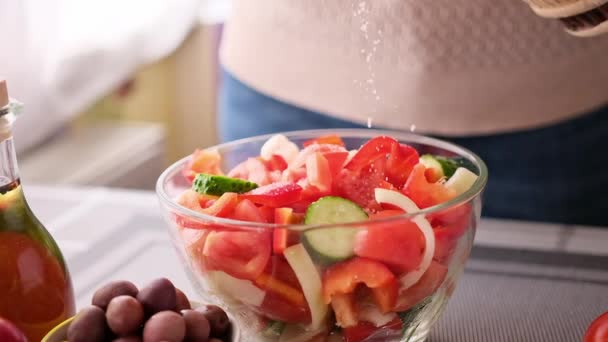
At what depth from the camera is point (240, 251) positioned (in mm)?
617

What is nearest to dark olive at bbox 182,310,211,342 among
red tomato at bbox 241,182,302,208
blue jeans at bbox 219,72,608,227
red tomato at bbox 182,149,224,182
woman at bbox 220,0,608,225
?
red tomato at bbox 241,182,302,208

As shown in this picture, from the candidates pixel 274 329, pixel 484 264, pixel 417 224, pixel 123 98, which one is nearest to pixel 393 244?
pixel 417 224

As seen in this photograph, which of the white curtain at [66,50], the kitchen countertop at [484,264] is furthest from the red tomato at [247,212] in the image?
the white curtain at [66,50]

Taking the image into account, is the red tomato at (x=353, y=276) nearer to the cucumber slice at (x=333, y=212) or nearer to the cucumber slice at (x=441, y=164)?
the cucumber slice at (x=333, y=212)

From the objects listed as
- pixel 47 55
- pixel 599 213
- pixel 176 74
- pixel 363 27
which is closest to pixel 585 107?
pixel 599 213

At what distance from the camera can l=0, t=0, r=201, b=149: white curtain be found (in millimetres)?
1531

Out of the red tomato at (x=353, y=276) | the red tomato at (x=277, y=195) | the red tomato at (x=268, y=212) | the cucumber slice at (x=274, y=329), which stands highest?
the red tomato at (x=277, y=195)

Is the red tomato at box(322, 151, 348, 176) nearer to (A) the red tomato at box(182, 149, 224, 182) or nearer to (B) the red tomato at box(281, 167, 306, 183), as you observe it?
(B) the red tomato at box(281, 167, 306, 183)

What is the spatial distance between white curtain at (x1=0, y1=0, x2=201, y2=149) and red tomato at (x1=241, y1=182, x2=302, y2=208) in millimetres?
976

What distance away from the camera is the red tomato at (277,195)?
2.13ft

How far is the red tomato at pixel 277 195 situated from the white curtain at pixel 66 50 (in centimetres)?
98

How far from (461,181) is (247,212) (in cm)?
20

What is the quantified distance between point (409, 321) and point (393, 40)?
48 cm

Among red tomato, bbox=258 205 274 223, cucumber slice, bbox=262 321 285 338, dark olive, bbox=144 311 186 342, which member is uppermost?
red tomato, bbox=258 205 274 223
